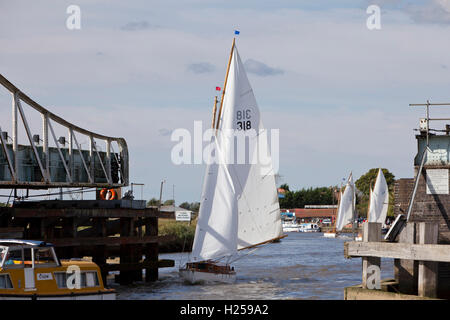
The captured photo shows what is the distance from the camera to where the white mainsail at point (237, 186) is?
46.1m

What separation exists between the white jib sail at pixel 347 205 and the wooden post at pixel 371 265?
338 feet

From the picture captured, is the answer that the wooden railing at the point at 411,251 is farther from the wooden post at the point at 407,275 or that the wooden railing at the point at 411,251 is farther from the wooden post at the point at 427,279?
the wooden post at the point at 407,275

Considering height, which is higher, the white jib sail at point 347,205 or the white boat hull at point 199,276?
the white jib sail at point 347,205

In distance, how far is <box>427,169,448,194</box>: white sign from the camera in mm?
36500

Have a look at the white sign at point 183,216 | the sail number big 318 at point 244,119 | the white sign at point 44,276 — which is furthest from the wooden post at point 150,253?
the white sign at point 183,216

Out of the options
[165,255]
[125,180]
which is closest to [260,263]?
[165,255]

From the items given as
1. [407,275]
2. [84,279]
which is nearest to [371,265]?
[407,275]

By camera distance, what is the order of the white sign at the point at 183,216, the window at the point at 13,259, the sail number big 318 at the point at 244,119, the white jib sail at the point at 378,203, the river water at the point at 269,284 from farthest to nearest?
1. the white sign at the point at 183,216
2. the white jib sail at the point at 378,203
3. the sail number big 318 at the point at 244,119
4. the river water at the point at 269,284
5. the window at the point at 13,259

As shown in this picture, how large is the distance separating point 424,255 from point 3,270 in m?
14.2

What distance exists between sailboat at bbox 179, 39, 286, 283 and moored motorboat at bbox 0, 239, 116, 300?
16508mm

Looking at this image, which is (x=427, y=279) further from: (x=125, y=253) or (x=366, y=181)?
(x=366, y=181)

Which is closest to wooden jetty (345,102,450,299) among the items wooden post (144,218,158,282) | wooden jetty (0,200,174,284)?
wooden jetty (0,200,174,284)

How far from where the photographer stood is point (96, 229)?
4547 cm

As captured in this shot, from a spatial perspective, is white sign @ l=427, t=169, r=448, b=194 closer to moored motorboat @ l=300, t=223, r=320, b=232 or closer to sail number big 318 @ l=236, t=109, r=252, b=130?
sail number big 318 @ l=236, t=109, r=252, b=130
